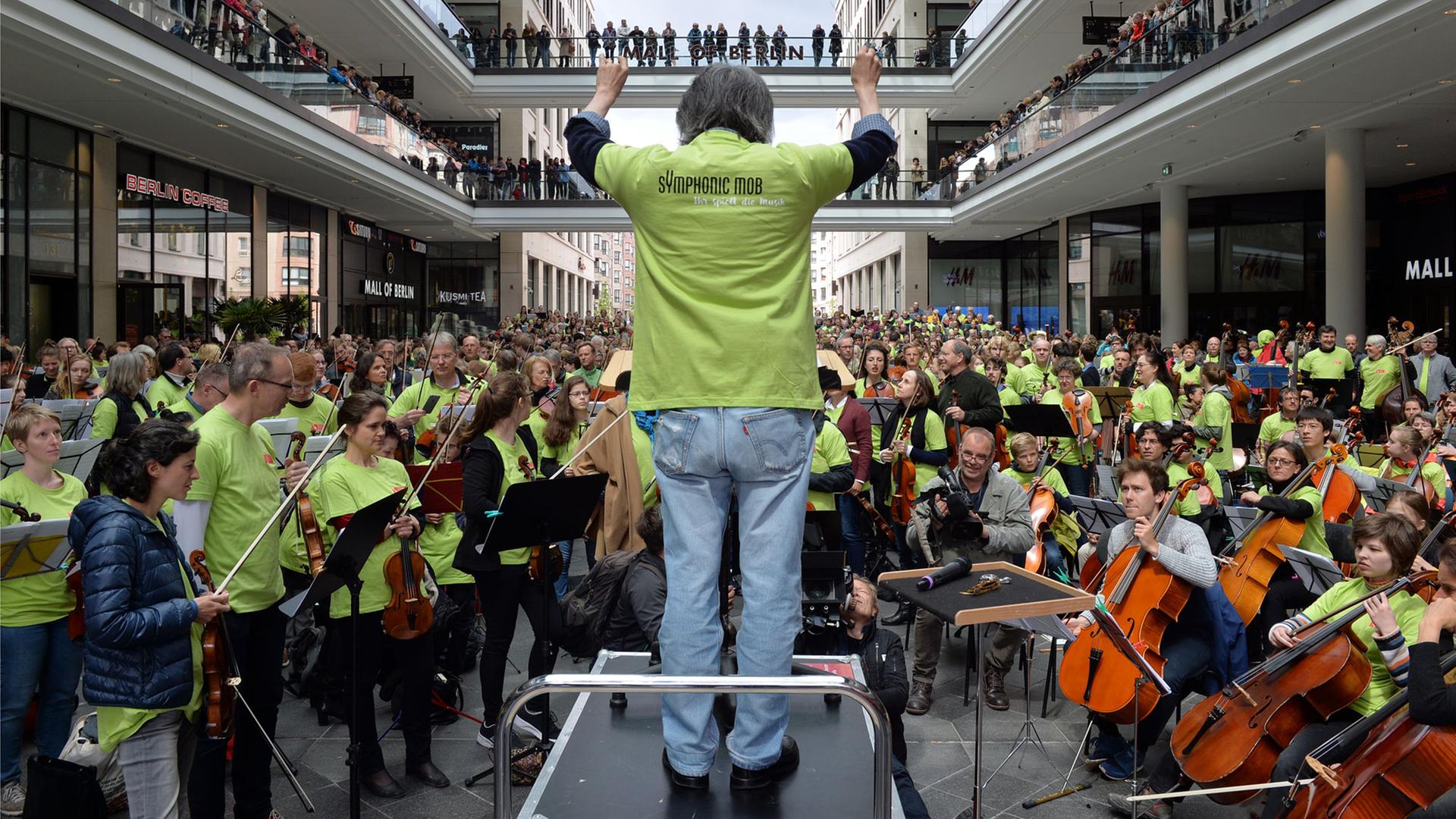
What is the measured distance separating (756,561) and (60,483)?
12.8 feet

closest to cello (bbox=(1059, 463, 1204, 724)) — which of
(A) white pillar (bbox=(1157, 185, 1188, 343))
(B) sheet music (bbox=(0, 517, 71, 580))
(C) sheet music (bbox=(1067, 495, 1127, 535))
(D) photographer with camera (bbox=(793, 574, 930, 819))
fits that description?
(C) sheet music (bbox=(1067, 495, 1127, 535))

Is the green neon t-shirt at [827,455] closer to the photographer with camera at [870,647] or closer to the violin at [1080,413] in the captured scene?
the photographer with camera at [870,647]

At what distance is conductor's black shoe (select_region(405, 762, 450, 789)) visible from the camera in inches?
201

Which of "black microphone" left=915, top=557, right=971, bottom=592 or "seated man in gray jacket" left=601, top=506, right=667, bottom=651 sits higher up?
"black microphone" left=915, top=557, right=971, bottom=592

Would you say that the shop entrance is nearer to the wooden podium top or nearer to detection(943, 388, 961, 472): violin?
detection(943, 388, 961, 472): violin

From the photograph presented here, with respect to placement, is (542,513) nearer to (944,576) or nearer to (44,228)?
(944,576)

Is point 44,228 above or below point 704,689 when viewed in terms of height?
above

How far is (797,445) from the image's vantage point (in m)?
2.84

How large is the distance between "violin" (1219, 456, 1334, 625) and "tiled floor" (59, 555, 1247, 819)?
97cm

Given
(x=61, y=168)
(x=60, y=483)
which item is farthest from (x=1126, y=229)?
(x=60, y=483)

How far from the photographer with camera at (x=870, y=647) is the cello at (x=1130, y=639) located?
1.14 metres

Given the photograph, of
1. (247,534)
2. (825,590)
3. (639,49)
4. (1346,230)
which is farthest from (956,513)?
(639,49)

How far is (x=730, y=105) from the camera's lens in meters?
2.91

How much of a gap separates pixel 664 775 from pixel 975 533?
12.1ft
